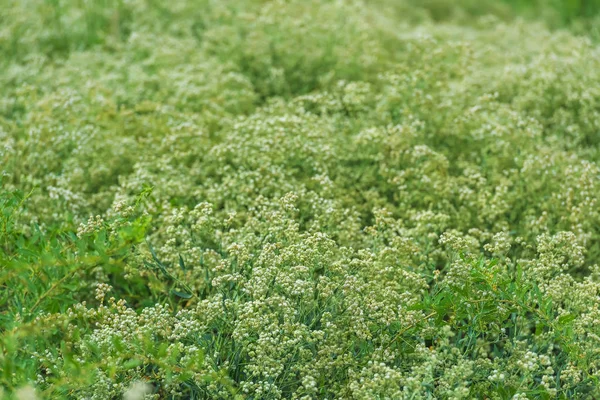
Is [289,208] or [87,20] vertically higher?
[87,20]

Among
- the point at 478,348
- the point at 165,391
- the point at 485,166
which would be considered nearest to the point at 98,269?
the point at 165,391

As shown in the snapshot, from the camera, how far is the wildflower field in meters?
2.96

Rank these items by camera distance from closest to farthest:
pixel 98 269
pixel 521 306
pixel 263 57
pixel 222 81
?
pixel 521 306
pixel 98 269
pixel 222 81
pixel 263 57

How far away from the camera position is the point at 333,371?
3074mm

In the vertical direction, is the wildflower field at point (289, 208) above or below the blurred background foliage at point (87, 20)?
below

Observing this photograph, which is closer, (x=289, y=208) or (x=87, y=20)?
(x=289, y=208)

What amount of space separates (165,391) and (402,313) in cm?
116

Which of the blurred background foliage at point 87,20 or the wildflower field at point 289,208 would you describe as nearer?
the wildflower field at point 289,208

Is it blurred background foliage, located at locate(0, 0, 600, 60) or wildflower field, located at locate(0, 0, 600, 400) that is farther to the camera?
blurred background foliage, located at locate(0, 0, 600, 60)

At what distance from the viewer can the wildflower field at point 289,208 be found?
2.96m

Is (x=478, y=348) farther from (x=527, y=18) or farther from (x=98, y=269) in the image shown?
(x=527, y=18)

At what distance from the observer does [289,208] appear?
11.6 ft

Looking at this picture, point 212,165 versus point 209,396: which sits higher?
point 212,165

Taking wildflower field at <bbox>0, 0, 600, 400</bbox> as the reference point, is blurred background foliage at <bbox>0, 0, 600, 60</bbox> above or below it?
above
